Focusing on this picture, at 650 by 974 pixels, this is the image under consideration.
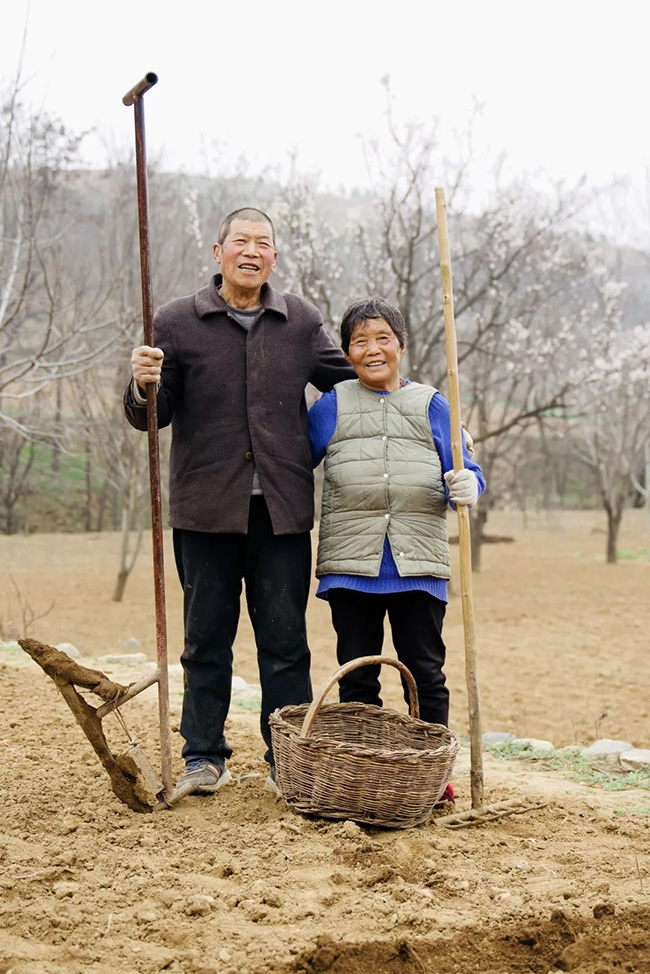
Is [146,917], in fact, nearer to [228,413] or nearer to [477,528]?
[228,413]

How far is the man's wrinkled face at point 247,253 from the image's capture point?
11.0 feet

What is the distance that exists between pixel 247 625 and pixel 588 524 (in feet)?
48.8

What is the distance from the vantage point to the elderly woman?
132 inches

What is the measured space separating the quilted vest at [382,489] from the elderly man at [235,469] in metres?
0.13

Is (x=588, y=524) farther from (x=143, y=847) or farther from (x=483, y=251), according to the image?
(x=143, y=847)

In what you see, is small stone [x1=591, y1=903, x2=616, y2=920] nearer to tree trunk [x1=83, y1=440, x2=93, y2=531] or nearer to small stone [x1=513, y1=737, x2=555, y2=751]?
small stone [x1=513, y1=737, x2=555, y2=751]

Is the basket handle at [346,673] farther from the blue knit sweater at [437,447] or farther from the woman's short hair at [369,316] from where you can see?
the woman's short hair at [369,316]

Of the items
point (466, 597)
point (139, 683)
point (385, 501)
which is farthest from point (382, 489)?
point (139, 683)

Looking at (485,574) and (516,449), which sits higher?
(516,449)

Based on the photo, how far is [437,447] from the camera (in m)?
3.52

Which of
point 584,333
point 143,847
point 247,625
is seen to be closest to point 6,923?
point 143,847

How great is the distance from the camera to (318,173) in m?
13.1

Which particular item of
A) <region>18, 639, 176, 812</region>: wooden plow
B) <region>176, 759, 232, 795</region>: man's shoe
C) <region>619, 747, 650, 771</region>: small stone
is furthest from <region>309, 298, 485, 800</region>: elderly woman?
<region>619, 747, 650, 771</region>: small stone

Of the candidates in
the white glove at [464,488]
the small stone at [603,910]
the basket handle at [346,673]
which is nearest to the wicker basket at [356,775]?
the basket handle at [346,673]
